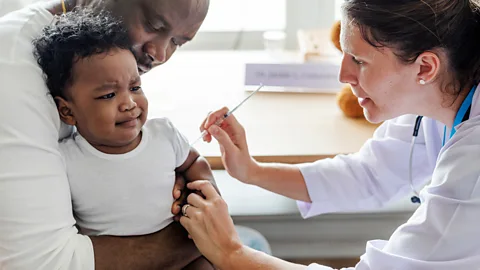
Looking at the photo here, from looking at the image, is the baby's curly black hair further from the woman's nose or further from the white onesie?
the woman's nose

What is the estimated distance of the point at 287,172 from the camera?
4.65 ft

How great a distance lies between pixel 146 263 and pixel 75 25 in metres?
0.45

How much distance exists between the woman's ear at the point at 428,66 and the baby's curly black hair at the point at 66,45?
1.69 feet

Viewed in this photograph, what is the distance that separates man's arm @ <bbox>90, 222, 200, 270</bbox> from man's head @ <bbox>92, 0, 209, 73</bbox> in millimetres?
344

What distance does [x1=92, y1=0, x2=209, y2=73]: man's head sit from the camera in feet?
3.82

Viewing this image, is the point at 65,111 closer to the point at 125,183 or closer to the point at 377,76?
the point at 125,183

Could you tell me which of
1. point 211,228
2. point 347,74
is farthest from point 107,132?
point 347,74

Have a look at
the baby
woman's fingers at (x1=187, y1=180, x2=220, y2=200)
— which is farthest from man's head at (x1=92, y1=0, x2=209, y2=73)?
woman's fingers at (x1=187, y1=180, x2=220, y2=200)

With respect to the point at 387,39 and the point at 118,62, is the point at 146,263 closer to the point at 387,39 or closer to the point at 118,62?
the point at 118,62

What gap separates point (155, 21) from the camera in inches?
46.8

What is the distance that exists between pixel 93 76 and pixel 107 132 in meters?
0.10

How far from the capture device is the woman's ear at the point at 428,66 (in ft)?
3.38

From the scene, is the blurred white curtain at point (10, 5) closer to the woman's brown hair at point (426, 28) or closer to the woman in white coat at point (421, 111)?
the woman in white coat at point (421, 111)

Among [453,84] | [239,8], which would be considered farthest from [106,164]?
[239,8]
